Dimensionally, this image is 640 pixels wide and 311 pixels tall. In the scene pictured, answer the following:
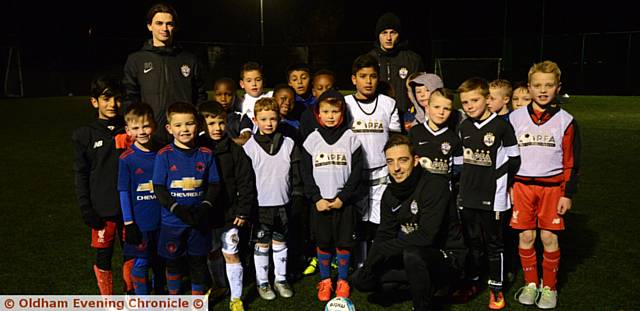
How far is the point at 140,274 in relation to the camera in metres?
3.91

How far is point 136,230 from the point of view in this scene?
3832mm

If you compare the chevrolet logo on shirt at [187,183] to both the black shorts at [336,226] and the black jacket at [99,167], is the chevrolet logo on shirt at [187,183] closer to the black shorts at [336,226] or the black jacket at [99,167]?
the black jacket at [99,167]

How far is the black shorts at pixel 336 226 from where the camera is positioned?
170 inches

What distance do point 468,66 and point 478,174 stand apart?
92.9 feet

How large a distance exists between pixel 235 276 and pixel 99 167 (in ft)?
4.03

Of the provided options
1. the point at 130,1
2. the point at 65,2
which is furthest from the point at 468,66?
the point at 65,2

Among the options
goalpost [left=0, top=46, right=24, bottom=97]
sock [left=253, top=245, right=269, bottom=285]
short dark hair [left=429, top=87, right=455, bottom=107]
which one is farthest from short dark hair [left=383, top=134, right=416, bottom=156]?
goalpost [left=0, top=46, right=24, bottom=97]

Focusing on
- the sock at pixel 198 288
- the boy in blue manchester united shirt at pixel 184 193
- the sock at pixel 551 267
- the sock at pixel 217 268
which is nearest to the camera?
the boy in blue manchester united shirt at pixel 184 193

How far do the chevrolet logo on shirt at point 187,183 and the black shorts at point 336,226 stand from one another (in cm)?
100

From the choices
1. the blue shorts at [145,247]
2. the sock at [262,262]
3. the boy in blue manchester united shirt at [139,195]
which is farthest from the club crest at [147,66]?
the sock at [262,262]

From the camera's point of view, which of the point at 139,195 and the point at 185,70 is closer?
the point at 139,195

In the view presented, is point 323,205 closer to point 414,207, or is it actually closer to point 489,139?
point 414,207

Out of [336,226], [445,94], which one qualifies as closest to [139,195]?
[336,226]

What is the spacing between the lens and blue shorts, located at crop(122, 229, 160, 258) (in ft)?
12.7
